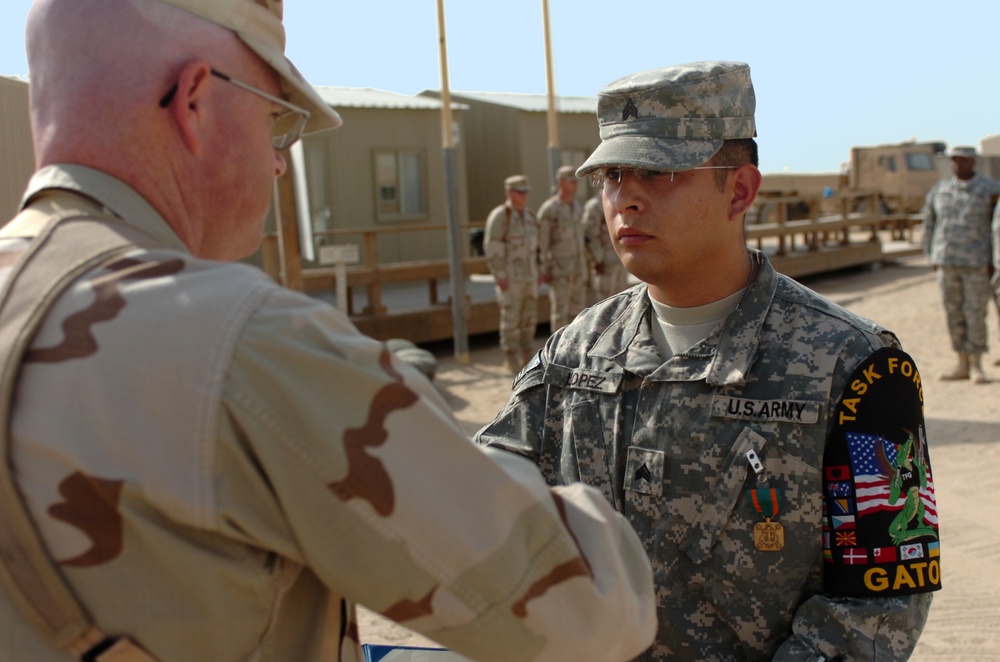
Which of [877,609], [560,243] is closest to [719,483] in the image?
[877,609]

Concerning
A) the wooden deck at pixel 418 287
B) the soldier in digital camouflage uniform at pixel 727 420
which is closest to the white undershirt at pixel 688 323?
the soldier in digital camouflage uniform at pixel 727 420

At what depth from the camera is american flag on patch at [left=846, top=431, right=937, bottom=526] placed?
175 centimetres

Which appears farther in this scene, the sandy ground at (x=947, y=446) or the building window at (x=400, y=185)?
the building window at (x=400, y=185)

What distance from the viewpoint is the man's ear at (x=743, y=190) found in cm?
211

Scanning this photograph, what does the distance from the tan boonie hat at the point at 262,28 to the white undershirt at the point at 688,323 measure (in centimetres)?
107

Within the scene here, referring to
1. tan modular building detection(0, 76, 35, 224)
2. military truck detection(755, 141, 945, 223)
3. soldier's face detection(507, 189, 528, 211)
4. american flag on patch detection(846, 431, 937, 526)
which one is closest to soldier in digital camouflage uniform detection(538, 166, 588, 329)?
soldier's face detection(507, 189, 528, 211)

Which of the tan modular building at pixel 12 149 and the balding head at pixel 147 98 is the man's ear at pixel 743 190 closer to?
the balding head at pixel 147 98

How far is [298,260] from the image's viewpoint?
8500mm

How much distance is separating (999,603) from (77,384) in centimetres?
469

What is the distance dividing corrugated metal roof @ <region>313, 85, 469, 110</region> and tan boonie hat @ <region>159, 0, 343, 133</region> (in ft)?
43.1

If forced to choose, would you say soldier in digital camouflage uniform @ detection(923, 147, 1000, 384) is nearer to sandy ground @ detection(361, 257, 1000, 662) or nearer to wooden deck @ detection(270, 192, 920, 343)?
sandy ground @ detection(361, 257, 1000, 662)

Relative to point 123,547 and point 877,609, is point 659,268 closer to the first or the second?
point 877,609

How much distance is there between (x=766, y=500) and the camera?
185 centimetres

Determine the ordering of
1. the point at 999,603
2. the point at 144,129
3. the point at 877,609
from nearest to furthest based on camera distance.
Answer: the point at 144,129 < the point at 877,609 < the point at 999,603
